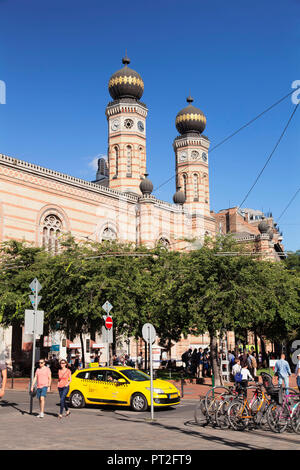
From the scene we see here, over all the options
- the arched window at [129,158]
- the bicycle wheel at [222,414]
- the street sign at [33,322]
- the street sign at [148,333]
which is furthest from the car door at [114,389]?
the arched window at [129,158]

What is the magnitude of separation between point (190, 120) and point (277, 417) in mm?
50684

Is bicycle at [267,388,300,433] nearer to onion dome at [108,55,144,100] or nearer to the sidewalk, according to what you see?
the sidewalk

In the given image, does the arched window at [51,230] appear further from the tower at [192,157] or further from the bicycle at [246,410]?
the bicycle at [246,410]

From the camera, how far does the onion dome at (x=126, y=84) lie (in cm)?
5188

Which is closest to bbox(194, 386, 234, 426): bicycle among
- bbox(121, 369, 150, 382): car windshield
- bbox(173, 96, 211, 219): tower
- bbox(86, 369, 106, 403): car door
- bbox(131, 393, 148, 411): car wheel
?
bbox(131, 393, 148, 411): car wheel

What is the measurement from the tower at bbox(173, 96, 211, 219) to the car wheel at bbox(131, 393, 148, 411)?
142 feet

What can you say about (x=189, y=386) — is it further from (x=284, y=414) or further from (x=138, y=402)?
(x=284, y=414)

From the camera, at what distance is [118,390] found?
1587 centimetres

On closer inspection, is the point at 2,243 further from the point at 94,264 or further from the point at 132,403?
the point at 132,403

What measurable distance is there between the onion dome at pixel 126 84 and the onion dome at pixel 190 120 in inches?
305

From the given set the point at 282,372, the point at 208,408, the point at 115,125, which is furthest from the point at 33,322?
the point at 115,125

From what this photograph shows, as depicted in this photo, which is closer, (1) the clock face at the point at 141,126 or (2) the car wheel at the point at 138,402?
(2) the car wheel at the point at 138,402

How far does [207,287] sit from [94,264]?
647 centimetres

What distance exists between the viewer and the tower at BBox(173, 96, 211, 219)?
2290 inches
